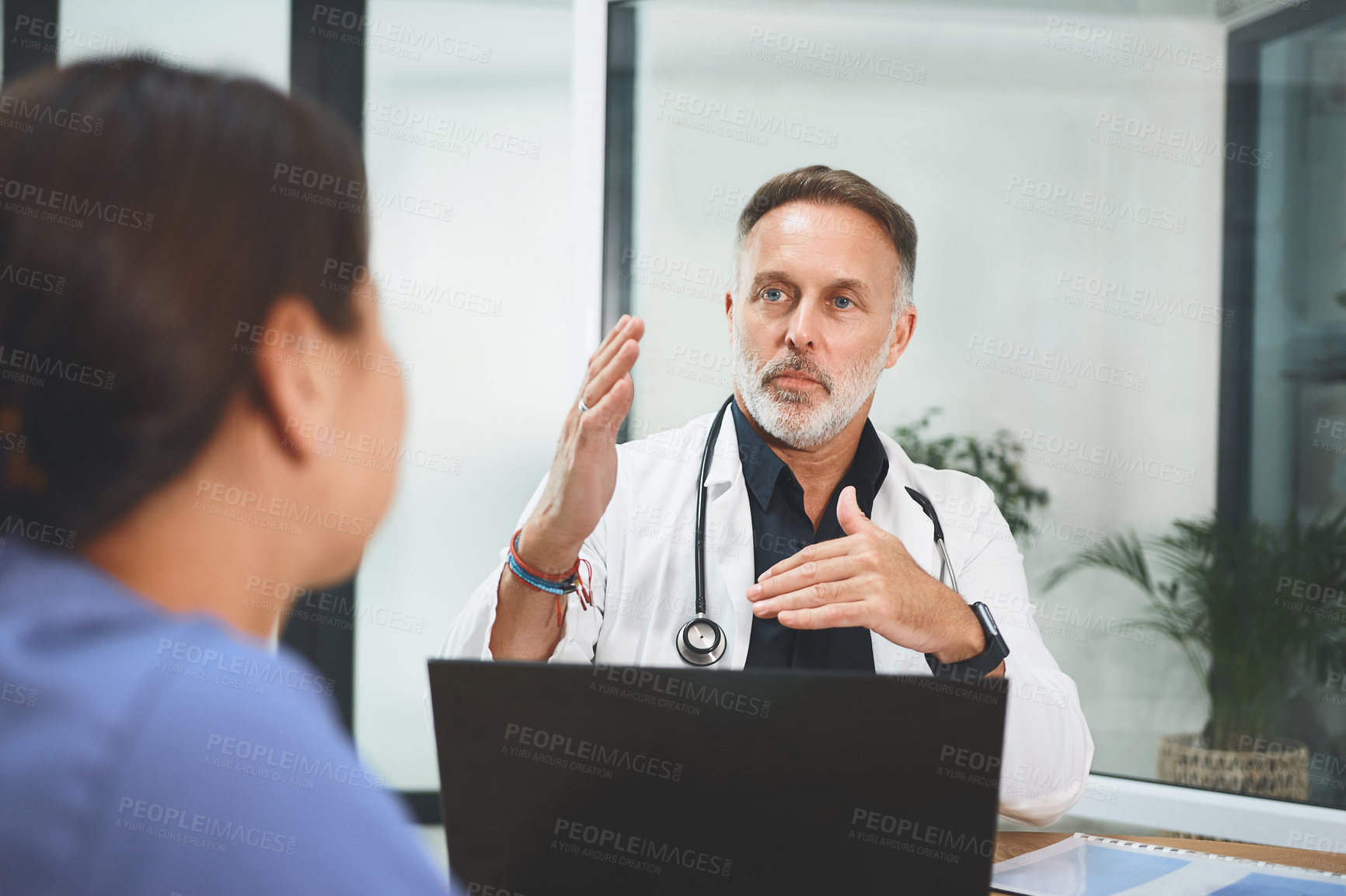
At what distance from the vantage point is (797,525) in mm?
1907

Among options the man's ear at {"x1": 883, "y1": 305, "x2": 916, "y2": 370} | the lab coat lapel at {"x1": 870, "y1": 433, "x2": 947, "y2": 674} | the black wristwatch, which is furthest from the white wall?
the black wristwatch

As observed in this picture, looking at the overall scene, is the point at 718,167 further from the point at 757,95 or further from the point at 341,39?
the point at 341,39

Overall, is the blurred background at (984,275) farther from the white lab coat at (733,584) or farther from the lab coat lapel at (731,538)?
the lab coat lapel at (731,538)

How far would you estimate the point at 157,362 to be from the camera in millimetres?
475

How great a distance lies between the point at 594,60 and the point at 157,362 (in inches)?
111

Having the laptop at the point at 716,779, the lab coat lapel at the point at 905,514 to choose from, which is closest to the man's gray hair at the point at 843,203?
the lab coat lapel at the point at 905,514

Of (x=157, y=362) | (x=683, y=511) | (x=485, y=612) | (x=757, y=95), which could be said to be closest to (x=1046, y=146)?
(x=757, y=95)

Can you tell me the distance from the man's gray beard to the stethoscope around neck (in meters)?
0.10

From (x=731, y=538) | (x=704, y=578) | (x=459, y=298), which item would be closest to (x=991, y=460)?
(x=731, y=538)

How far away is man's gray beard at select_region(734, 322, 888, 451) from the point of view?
6.32 ft

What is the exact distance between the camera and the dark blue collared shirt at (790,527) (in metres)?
1.76

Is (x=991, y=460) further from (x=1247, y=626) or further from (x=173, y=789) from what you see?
(x=173, y=789)

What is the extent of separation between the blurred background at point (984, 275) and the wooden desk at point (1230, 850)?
1186mm

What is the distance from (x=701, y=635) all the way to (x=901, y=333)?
87 cm
